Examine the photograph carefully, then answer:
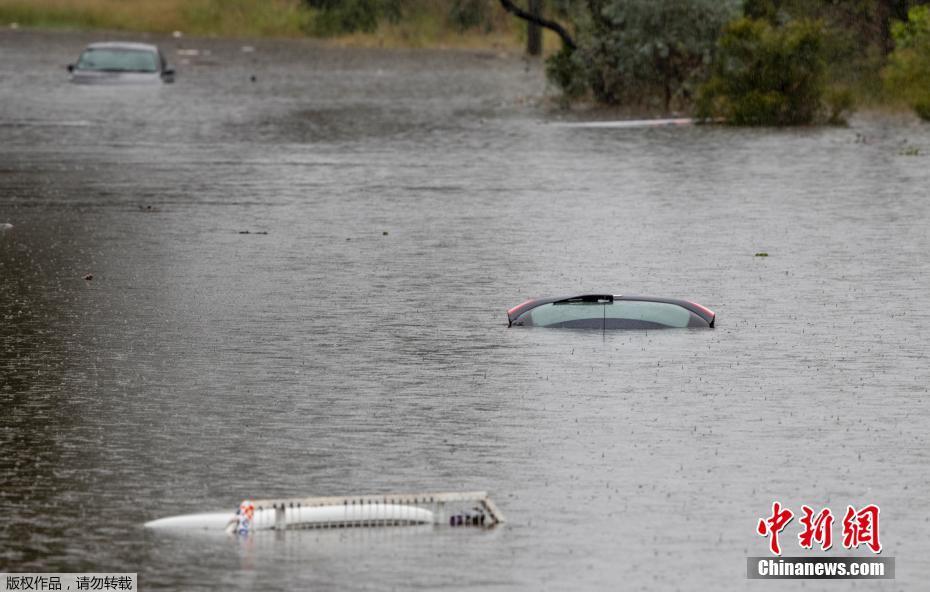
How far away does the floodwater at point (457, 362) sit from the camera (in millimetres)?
10992

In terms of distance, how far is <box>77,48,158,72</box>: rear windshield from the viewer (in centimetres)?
5372

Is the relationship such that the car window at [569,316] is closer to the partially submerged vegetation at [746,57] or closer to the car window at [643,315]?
the car window at [643,315]

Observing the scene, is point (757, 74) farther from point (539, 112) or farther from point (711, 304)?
point (711, 304)

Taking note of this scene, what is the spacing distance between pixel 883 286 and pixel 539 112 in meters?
25.3

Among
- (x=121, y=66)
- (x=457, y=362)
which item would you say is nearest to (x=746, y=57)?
(x=121, y=66)

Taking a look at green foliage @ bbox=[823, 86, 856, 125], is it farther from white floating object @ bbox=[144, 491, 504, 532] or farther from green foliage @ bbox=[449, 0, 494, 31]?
green foliage @ bbox=[449, 0, 494, 31]

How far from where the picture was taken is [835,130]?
39.8 meters

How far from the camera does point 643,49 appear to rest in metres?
42.8

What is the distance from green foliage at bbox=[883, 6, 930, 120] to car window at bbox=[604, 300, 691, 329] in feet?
81.0

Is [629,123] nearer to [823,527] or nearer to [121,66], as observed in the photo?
[121,66]

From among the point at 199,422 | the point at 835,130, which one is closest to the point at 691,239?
the point at 199,422

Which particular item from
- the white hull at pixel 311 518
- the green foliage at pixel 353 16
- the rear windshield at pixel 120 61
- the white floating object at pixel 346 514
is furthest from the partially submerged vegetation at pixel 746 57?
the green foliage at pixel 353 16

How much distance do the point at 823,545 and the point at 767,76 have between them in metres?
30.3

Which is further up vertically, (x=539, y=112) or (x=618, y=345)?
(x=618, y=345)
